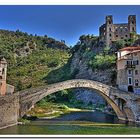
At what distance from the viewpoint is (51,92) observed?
18.7 metres

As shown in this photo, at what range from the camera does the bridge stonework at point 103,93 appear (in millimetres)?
18016

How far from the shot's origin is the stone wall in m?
15.3

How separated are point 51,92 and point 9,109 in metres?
3.05

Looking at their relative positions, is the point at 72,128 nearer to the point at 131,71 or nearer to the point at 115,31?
the point at 131,71

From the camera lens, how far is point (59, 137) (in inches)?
458

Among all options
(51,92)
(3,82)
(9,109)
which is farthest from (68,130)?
(3,82)

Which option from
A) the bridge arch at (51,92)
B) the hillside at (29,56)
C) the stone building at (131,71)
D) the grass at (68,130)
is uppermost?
the hillside at (29,56)

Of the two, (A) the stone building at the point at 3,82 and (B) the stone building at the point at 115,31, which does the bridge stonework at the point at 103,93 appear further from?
(B) the stone building at the point at 115,31

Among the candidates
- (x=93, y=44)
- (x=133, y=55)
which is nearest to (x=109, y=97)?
(x=133, y=55)

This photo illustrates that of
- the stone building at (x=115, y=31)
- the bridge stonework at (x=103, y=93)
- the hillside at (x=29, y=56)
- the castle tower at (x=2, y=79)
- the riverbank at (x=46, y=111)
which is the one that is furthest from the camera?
the hillside at (x=29, y=56)

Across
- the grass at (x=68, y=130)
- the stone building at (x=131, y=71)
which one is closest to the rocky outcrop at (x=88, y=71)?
the stone building at (x=131, y=71)

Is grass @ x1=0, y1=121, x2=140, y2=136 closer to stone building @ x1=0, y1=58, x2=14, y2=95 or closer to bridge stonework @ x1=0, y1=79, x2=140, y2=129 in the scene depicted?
bridge stonework @ x1=0, y1=79, x2=140, y2=129
